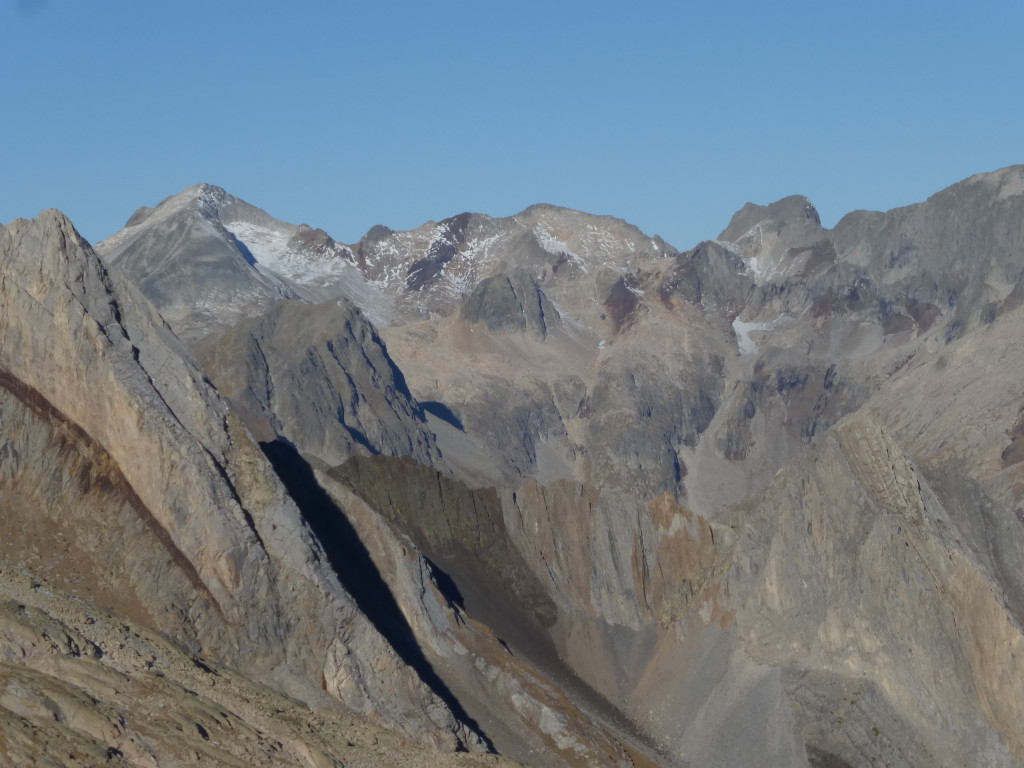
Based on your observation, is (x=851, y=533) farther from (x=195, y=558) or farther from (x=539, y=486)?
(x=195, y=558)

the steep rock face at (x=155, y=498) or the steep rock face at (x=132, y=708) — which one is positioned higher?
the steep rock face at (x=155, y=498)

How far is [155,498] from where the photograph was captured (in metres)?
84.1

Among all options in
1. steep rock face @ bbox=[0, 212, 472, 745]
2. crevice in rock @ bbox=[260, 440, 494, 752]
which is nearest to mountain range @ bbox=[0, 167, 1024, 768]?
steep rock face @ bbox=[0, 212, 472, 745]

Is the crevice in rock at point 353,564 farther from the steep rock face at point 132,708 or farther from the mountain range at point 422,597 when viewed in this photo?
the steep rock face at point 132,708

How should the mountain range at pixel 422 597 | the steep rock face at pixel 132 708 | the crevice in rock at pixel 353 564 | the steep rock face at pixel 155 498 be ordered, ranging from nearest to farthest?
the steep rock face at pixel 132 708, the mountain range at pixel 422 597, the steep rock face at pixel 155 498, the crevice in rock at pixel 353 564

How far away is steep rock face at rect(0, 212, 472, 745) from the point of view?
80188mm

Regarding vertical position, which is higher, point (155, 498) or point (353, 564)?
point (353, 564)

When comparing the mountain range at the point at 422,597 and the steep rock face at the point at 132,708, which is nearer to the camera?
the steep rock face at the point at 132,708

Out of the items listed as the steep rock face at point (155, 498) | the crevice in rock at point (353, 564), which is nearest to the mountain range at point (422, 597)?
the steep rock face at point (155, 498)

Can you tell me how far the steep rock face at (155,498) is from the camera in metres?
80.2

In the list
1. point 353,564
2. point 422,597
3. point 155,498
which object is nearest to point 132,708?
point 155,498

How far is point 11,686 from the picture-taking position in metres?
52.5

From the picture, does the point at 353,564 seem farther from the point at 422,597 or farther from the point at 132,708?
the point at 132,708

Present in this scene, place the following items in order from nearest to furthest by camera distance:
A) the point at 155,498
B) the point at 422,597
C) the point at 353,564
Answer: the point at 155,498
the point at 353,564
the point at 422,597
